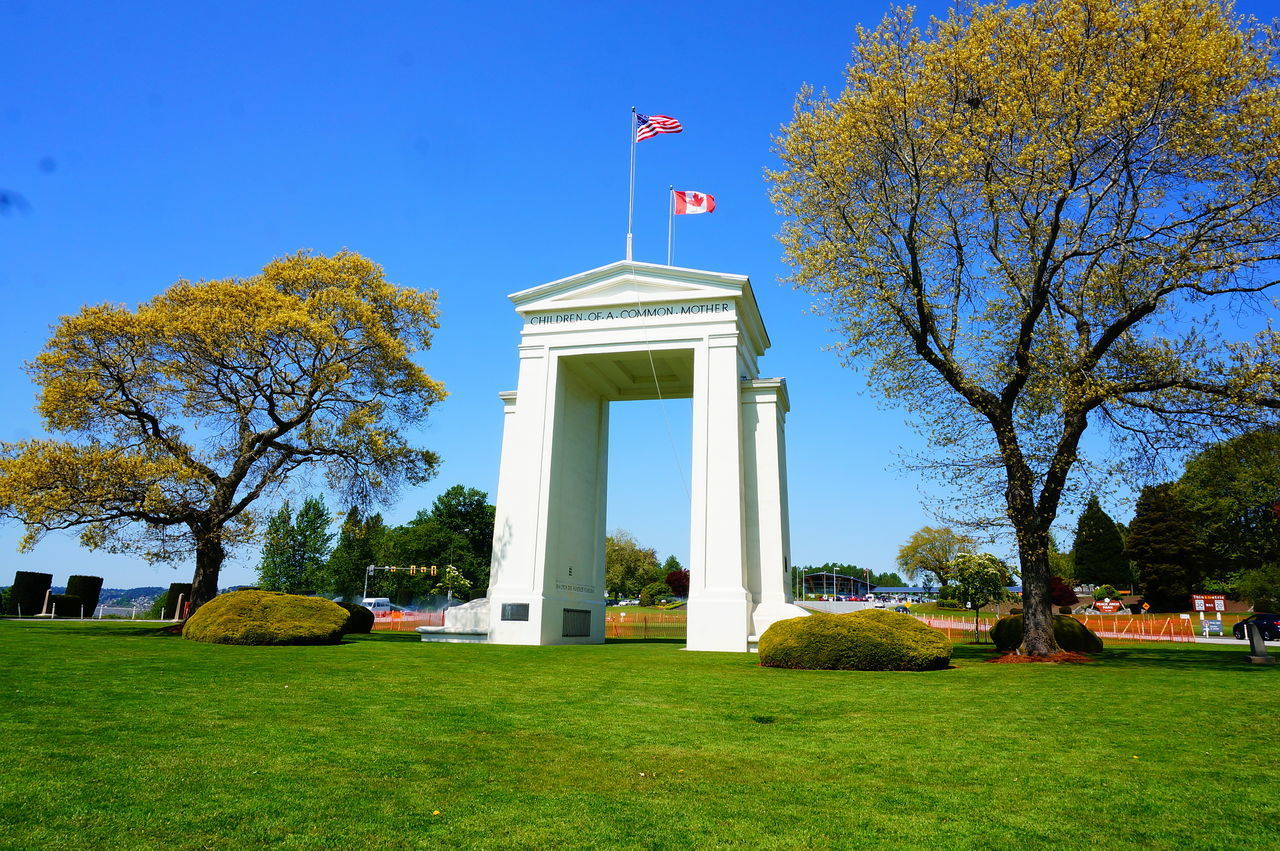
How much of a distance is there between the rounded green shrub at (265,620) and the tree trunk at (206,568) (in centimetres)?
313

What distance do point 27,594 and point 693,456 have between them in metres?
39.0

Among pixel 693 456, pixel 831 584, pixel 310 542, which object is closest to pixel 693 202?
pixel 693 456

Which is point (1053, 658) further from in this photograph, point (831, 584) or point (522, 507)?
point (831, 584)

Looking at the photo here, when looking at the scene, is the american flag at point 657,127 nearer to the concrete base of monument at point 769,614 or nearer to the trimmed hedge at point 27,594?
the concrete base of monument at point 769,614

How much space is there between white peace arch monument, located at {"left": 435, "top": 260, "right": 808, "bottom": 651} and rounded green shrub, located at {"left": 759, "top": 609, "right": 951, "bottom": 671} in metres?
7.27

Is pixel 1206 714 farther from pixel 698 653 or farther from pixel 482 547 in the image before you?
pixel 482 547

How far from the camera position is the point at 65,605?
42.5m

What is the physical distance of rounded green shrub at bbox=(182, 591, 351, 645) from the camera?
2000 centimetres

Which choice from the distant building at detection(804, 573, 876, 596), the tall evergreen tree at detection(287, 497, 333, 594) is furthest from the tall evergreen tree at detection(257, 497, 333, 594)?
the distant building at detection(804, 573, 876, 596)

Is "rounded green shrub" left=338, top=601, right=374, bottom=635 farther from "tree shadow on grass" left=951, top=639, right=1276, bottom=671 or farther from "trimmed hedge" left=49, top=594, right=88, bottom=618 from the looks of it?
"trimmed hedge" left=49, top=594, right=88, bottom=618

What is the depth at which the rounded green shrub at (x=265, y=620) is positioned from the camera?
65.6ft

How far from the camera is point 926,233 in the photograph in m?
22.0

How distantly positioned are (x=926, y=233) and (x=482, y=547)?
8934 centimetres

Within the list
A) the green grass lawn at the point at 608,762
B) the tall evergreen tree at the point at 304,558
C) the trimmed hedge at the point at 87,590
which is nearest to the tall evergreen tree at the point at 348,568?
the tall evergreen tree at the point at 304,558
